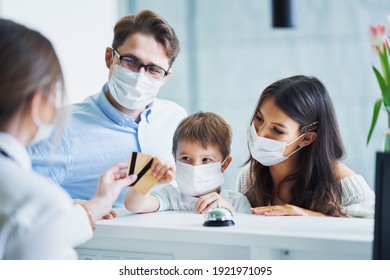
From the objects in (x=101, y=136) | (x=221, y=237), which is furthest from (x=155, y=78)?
(x=221, y=237)

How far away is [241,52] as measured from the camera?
424cm

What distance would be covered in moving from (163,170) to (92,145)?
0.57 m

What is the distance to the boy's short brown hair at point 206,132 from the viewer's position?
1.96 meters

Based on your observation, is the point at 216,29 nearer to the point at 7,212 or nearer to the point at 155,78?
the point at 155,78

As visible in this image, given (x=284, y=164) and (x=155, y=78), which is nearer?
(x=284, y=164)

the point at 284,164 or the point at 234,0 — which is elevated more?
the point at 234,0

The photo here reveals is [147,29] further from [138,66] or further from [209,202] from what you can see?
[209,202]

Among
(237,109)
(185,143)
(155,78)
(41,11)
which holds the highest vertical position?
(41,11)

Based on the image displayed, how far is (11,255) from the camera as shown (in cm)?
108

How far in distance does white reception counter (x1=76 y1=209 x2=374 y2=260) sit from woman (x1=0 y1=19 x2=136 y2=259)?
0.44 meters

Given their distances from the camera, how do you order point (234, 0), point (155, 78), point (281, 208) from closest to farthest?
point (281, 208)
point (155, 78)
point (234, 0)

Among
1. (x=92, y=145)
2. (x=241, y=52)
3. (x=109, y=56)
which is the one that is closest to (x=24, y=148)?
(x=92, y=145)

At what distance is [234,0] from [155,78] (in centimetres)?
214
